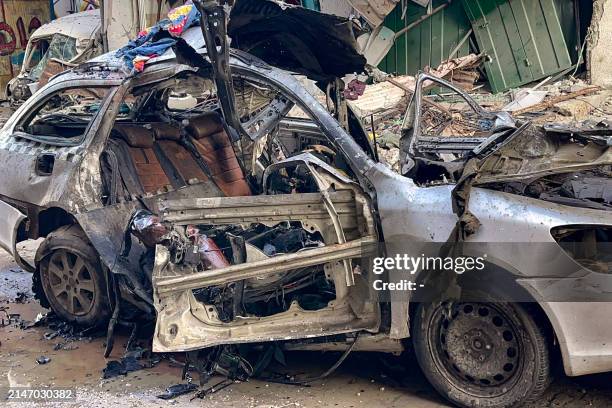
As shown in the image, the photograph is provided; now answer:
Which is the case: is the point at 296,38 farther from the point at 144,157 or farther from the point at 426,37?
the point at 426,37

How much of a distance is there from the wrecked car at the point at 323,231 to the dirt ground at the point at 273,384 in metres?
0.32

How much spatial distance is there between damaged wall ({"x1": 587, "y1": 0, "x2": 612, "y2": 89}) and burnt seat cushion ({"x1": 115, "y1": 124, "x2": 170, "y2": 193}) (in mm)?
8866

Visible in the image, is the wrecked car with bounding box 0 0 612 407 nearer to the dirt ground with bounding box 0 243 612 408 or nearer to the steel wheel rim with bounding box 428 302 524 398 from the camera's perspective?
the steel wheel rim with bounding box 428 302 524 398

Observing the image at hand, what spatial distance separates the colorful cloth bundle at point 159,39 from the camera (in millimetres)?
5297

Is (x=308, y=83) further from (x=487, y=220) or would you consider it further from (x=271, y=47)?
(x=487, y=220)

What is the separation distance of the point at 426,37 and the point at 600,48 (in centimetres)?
295

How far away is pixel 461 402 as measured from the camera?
13.5 ft

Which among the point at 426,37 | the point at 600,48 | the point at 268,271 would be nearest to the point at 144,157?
the point at 268,271

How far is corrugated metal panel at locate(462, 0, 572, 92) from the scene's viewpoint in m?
12.7

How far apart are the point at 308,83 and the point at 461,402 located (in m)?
2.54

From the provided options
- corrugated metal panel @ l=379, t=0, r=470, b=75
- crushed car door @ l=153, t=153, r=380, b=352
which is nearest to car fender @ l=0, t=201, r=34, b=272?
crushed car door @ l=153, t=153, r=380, b=352

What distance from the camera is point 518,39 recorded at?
1291 centimetres

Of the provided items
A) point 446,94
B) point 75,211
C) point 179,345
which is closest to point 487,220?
point 179,345

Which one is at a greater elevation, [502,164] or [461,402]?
[502,164]
